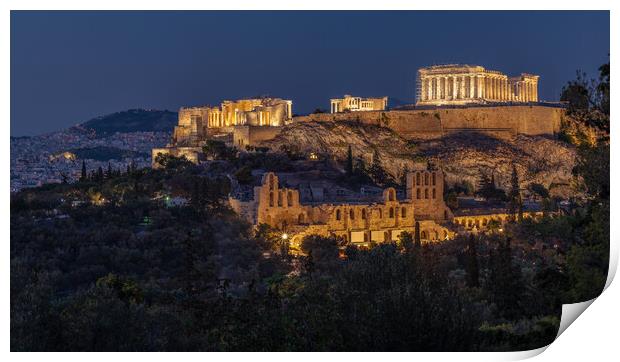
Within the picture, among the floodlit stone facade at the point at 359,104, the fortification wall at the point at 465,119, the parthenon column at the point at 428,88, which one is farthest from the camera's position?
the parthenon column at the point at 428,88

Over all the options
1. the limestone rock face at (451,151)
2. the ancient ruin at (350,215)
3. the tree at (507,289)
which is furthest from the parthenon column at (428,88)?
the tree at (507,289)

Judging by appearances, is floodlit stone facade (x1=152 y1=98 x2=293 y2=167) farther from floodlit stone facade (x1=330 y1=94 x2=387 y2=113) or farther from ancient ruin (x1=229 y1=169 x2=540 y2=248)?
ancient ruin (x1=229 y1=169 x2=540 y2=248)

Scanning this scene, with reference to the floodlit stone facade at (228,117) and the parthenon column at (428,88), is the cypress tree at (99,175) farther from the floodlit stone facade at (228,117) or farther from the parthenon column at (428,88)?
the parthenon column at (428,88)

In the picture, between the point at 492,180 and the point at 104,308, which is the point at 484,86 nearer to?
the point at 492,180

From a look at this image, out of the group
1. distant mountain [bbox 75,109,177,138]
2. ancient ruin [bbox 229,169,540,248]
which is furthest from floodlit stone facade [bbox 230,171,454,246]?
distant mountain [bbox 75,109,177,138]

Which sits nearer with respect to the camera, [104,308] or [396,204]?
[104,308]

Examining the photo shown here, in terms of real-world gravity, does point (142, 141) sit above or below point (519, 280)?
above
